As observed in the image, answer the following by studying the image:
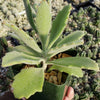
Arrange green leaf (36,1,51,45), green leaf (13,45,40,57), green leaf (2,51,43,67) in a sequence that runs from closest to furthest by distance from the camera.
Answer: green leaf (2,51,43,67) → green leaf (36,1,51,45) → green leaf (13,45,40,57)

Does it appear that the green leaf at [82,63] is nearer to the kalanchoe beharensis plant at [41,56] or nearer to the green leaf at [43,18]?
the kalanchoe beharensis plant at [41,56]

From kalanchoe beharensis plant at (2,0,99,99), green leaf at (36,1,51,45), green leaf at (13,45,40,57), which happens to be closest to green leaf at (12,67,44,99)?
kalanchoe beharensis plant at (2,0,99,99)

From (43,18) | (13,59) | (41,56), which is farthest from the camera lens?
(41,56)

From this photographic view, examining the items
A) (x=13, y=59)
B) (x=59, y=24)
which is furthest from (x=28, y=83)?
(x=59, y=24)

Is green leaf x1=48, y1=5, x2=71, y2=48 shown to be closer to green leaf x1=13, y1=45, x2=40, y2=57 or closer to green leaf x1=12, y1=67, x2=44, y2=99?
green leaf x1=13, y1=45, x2=40, y2=57

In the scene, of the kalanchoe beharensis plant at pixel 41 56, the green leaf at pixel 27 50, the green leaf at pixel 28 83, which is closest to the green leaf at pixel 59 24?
the kalanchoe beharensis plant at pixel 41 56

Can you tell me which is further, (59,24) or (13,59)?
(59,24)

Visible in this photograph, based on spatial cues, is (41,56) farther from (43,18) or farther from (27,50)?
(43,18)

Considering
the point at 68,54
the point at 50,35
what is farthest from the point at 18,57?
the point at 68,54
